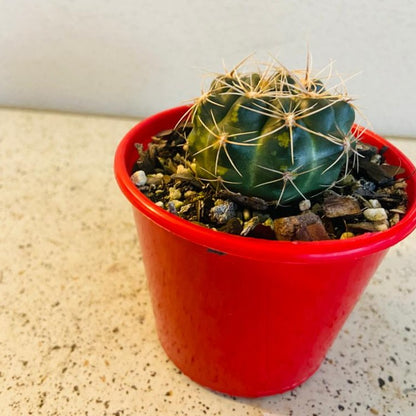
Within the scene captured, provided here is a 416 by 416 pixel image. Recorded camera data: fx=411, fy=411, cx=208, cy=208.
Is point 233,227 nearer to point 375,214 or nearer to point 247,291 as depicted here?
point 247,291

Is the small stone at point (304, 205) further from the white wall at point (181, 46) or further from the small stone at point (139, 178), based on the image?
the white wall at point (181, 46)

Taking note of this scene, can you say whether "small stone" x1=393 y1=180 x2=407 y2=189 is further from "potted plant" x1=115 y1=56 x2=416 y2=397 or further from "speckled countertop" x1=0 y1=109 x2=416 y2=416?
"speckled countertop" x1=0 y1=109 x2=416 y2=416

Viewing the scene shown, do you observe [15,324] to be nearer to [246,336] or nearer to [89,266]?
[89,266]

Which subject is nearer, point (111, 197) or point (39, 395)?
point (39, 395)

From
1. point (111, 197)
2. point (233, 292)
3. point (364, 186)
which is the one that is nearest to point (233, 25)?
Result: point (111, 197)

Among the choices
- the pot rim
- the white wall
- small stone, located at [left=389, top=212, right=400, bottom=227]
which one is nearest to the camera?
the pot rim

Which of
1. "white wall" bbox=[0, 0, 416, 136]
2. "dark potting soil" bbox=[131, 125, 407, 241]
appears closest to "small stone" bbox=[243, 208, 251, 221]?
"dark potting soil" bbox=[131, 125, 407, 241]

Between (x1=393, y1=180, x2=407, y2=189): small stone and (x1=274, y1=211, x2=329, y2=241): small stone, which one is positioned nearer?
(x1=274, y1=211, x2=329, y2=241): small stone

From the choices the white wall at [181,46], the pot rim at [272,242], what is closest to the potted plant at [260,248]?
the pot rim at [272,242]
